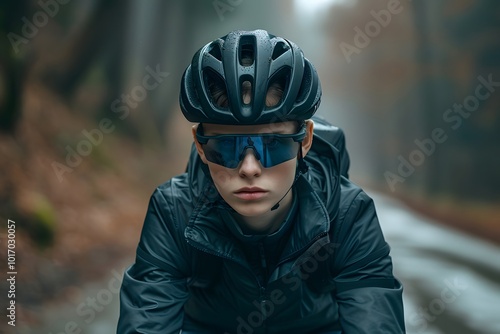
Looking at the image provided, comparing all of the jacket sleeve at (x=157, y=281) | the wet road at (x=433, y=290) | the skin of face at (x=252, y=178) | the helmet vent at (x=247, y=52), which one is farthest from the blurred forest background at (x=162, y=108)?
the helmet vent at (x=247, y=52)

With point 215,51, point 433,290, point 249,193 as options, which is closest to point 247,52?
point 215,51

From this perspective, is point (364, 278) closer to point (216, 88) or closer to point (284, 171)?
point (284, 171)

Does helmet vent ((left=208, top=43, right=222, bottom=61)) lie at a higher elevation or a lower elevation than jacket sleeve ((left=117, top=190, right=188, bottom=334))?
higher

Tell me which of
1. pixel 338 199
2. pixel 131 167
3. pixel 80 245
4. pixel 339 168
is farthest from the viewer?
pixel 131 167

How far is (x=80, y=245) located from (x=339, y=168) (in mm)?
2886

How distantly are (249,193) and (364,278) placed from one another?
0.37 m

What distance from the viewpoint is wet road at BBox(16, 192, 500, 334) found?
10.9 ft

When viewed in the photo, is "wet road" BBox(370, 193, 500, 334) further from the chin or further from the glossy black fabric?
the chin

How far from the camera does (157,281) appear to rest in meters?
1.55

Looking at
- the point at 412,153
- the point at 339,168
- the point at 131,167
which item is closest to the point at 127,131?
the point at 131,167

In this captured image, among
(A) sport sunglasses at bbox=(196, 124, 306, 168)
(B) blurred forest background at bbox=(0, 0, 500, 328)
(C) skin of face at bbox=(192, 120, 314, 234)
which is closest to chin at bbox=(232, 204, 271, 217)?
(C) skin of face at bbox=(192, 120, 314, 234)

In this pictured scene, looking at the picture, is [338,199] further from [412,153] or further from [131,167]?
[412,153]

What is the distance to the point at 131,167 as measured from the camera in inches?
216

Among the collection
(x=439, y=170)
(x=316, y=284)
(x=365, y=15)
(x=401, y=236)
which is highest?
(x=365, y=15)
